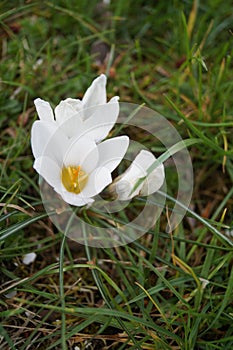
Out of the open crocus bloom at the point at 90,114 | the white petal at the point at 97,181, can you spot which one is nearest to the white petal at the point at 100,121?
the open crocus bloom at the point at 90,114

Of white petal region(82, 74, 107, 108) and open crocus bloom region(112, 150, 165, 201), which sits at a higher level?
white petal region(82, 74, 107, 108)

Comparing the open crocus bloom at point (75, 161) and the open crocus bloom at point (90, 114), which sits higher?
the open crocus bloom at point (90, 114)

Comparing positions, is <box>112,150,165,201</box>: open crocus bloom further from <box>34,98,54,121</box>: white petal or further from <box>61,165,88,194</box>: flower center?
<box>34,98,54,121</box>: white petal

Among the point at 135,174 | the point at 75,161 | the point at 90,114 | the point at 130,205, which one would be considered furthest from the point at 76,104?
the point at 130,205

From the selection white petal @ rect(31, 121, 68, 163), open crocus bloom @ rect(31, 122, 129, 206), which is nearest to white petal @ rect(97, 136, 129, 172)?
open crocus bloom @ rect(31, 122, 129, 206)

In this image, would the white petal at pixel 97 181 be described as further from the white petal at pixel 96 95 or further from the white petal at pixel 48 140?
the white petal at pixel 96 95

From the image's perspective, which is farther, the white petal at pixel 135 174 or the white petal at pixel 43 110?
the white petal at pixel 135 174
